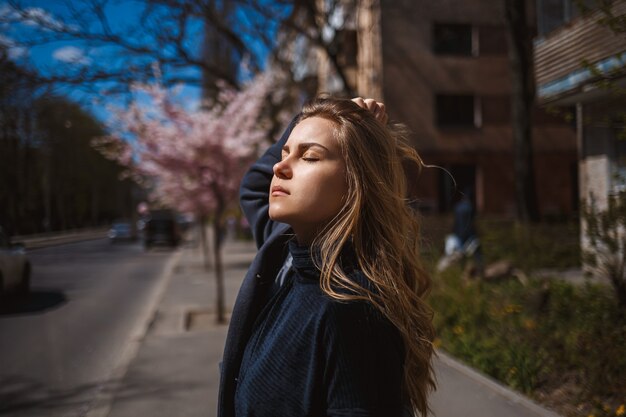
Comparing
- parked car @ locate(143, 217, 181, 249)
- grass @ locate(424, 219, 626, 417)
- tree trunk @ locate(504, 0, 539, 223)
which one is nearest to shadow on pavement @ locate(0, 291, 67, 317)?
grass @ locate(424, 219, 626, 417)

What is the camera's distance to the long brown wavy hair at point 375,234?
1.44 m

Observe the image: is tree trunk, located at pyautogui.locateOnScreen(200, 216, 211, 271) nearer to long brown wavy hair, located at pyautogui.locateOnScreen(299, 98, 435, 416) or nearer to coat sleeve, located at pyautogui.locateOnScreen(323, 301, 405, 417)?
long brown wavy hair, located at pyautogui.locateOnScreen(299, 98, 435, 416)

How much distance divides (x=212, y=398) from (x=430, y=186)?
19.4 metres

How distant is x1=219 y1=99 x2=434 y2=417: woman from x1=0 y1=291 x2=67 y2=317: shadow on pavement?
278 inches

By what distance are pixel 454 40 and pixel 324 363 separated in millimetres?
24199

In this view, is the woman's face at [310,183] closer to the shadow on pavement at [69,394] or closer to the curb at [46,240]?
the shadow on pavement at [69,394]

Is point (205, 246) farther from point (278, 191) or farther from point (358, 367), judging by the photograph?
point (358, 367)

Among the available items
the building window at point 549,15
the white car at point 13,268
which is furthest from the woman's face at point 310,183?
the building window at point 549,15

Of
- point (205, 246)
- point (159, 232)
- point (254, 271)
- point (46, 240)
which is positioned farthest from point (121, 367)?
point (159, 232)

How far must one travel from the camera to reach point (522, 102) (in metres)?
12.5

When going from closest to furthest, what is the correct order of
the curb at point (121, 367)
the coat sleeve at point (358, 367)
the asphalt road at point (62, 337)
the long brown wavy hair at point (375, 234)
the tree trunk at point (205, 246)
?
the coat sleeve at point (358, 367)
the long brown wavy hair at point (375, 234)
the curb at point (121, 367)
the asphalt road at point (62, 337)
the tree trunk at point (205, 246)

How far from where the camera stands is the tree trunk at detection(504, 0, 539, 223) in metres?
11.7

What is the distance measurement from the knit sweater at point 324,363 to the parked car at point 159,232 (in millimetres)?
27957

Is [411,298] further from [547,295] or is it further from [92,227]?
[92,227]
